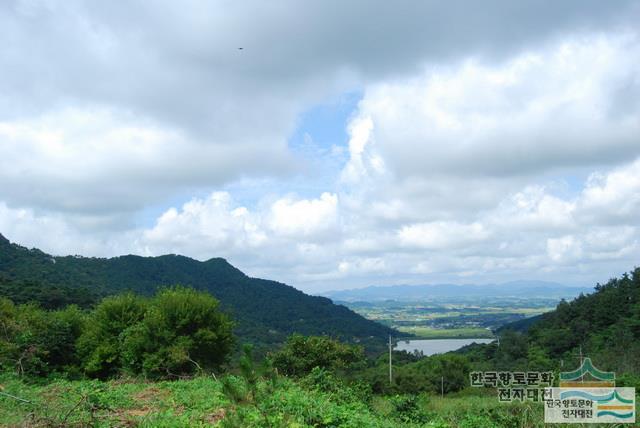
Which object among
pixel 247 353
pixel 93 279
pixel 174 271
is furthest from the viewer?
pixel 174 271

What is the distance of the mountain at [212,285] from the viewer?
4400cm

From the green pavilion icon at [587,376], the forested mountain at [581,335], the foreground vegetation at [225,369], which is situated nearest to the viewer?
the foreground vegetation at [225,369]

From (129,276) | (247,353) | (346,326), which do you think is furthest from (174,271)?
(247,353)

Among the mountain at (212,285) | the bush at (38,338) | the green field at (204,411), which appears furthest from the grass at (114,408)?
the mountain at (212,285)

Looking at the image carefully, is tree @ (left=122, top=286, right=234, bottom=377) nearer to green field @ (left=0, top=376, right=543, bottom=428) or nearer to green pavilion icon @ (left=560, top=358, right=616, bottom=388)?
green field @ (left=0, top=376, right=543, bottom=428)

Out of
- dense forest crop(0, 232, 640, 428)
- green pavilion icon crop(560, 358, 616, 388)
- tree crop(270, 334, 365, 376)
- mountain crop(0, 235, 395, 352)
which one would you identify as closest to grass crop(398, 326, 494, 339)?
mountain crop(0, 235, 395, 352)

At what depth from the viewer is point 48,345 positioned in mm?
18234

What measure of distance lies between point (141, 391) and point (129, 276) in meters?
49.3

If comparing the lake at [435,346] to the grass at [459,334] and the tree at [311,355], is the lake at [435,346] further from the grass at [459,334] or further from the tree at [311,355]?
the tree at [311,355]

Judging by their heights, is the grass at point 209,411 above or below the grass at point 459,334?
above

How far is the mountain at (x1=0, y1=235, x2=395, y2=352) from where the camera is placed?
4400 centimetres

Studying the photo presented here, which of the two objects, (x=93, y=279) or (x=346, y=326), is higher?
(x=93, y=279)

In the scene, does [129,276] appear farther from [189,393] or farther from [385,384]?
[189,393]

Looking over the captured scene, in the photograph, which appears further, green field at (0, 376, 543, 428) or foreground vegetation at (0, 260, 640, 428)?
foreground vegetation at (0, 260, 640, 428)
